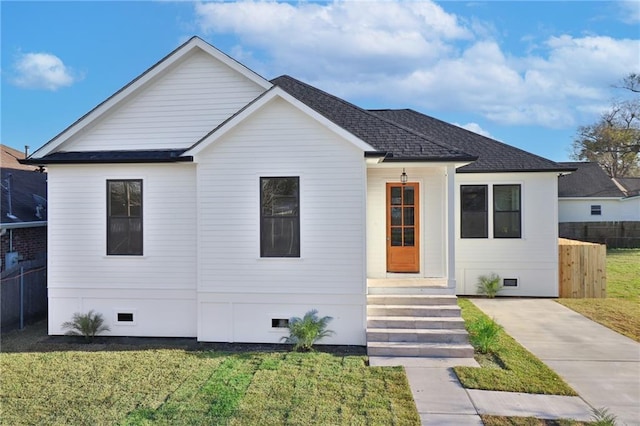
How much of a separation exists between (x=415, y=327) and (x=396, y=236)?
2.66 m

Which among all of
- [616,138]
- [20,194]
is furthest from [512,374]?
[616,138]

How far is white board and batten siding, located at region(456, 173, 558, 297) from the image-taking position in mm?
10375

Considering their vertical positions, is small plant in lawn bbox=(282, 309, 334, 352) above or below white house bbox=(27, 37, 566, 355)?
below

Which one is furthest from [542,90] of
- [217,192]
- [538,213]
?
[217,192]

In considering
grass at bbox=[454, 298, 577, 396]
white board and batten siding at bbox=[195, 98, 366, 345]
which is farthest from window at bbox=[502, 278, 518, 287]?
white board and batten siding at bbox=[195, 98, 366, 345]

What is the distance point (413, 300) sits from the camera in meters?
7.42

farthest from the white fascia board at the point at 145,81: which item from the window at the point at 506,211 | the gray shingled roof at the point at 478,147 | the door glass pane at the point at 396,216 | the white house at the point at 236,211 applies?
the window at the point at 506,211

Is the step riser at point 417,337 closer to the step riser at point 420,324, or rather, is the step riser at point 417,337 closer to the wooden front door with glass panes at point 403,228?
the step riser at point 420,324

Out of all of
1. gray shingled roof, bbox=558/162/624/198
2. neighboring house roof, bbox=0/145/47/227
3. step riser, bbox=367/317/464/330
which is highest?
gray shingled roof, bbox=558/162/624/198

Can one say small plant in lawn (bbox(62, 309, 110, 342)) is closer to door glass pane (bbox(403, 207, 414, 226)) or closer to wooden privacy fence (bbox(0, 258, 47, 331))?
wooden privacy fence (bbox(0, 258, 47, 331))

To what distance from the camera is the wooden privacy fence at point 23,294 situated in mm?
8406

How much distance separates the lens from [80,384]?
539 cm

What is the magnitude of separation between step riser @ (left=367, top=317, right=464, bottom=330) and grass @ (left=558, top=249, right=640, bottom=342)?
138 inches

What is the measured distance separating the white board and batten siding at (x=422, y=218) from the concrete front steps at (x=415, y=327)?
1428 millimetres
